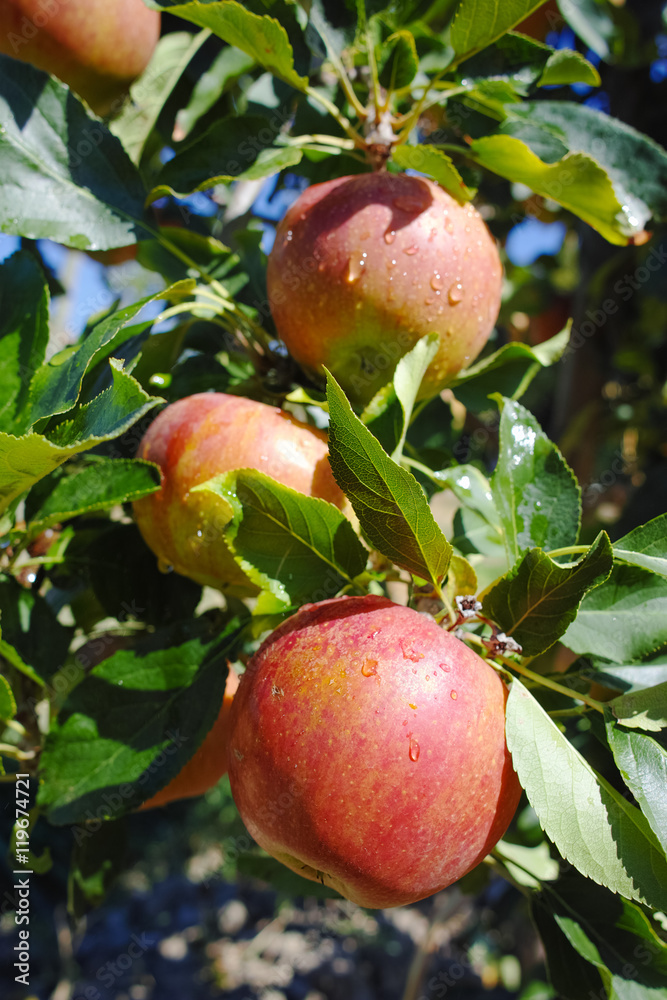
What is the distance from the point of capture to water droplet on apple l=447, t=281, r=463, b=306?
2.39 ft

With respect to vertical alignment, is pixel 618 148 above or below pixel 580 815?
above

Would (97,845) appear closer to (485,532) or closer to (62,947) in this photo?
(485,532)

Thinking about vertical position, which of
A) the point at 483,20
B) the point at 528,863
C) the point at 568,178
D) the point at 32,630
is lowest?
the point at 528,863

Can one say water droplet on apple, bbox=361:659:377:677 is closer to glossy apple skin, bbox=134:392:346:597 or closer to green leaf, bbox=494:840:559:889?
glossy apple skin, bbox=134:392:346:597

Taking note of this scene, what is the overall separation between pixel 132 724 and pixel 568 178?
71 centimetres

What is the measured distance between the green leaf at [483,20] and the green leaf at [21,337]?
1.73 ft

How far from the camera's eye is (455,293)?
732 millimetres

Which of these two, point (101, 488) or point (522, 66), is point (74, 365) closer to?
point (101, 488)

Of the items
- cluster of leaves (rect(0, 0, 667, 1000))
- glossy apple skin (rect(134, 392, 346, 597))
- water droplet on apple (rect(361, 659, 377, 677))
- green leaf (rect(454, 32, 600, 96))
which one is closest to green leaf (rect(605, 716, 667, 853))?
cluster of leaves (rect(0, 0, 667, 1000))

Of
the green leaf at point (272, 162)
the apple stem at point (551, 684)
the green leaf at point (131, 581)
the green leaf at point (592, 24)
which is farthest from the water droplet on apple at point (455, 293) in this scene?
the green leaf at point (592, 24)

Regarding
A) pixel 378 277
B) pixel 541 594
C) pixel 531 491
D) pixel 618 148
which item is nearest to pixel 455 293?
pixel 378 277

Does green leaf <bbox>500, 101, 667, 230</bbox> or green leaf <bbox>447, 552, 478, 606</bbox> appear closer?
green leaf <bbox>447, 552, 478, 606</bbox>

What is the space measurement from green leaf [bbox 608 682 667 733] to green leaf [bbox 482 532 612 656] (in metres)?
0.08

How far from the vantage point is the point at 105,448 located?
37.8 inches
